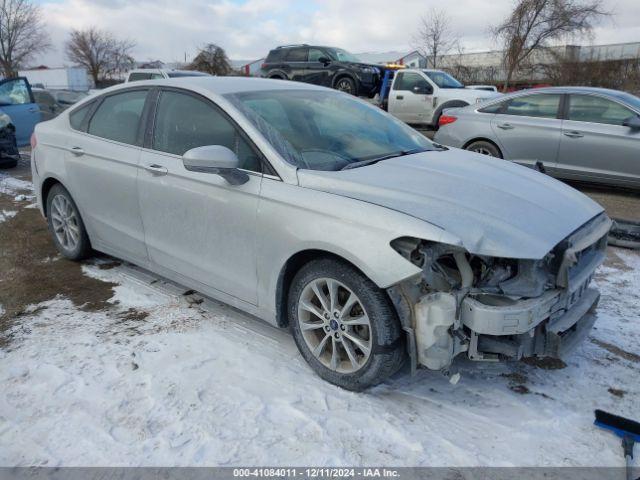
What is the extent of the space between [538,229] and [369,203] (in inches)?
34.6

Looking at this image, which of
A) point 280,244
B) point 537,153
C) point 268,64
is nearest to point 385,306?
point 280,244

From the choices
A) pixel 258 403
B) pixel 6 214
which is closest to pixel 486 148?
pixel 258 403

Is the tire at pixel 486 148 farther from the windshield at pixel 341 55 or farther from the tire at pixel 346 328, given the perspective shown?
the windshield at pixel 341 55

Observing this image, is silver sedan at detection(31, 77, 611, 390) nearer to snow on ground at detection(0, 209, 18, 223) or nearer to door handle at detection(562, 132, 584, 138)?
snow on ground at detection(0, 209, 18, 223)

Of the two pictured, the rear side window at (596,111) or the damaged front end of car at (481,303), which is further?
the rear side window at (596,111)

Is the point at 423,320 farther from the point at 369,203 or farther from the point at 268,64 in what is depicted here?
the point at 268,64

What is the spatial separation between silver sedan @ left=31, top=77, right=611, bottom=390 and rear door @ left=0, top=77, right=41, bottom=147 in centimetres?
740

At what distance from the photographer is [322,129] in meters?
3.55

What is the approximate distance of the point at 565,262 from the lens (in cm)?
262

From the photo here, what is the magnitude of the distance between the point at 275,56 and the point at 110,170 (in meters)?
14.0

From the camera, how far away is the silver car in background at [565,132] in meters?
7.09

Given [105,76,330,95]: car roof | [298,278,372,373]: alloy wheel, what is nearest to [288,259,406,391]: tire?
[298,278,372,373]: alloy wheel

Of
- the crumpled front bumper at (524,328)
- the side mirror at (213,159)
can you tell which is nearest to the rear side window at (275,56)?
the side mirror at (213,159)

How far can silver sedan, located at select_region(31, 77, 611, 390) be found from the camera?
2.58 m
